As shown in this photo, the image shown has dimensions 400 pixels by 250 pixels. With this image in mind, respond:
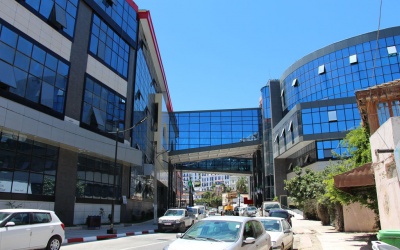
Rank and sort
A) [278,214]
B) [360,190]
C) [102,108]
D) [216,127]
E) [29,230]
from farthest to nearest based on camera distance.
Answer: [216,127] < [102,108] < [278,214] < [360,190] < [29,230]

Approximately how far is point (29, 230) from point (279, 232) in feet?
28.3

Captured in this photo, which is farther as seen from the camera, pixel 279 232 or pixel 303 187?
pixel 303 187

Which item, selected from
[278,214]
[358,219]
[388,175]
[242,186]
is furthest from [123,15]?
[242,186]

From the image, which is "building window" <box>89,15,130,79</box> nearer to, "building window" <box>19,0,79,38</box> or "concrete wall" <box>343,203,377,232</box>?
"building window" <box>19,0,79,38</box>

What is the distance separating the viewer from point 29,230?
11609 millimetres

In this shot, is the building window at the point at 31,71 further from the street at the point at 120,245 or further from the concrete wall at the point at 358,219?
the concrete wall at the point at 358,219

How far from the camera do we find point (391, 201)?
35.3 ft

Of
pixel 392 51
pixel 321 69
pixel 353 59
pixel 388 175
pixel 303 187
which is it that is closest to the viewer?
pixel 388 175

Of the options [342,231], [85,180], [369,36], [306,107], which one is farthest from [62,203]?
[369,36]

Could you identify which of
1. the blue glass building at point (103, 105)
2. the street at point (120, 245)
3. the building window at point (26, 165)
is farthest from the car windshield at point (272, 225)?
the building window at point (26, 165)

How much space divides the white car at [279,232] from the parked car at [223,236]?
2.69 m

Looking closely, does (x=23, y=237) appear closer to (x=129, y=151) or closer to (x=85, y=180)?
(x=85, y=180)

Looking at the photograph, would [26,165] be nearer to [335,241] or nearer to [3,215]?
[3,215]

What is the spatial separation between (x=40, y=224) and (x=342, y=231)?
60.6 feet
